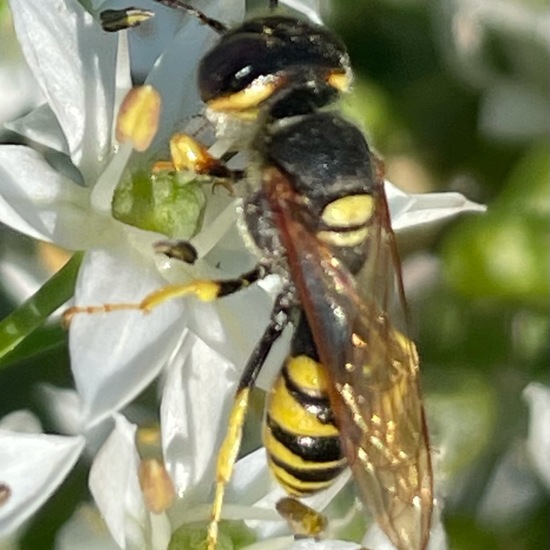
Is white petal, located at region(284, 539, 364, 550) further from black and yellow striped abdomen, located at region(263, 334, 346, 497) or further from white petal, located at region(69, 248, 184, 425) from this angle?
white petal, located at region(69, 248, 184, 425)

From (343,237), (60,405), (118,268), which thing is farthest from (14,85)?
(343,237)

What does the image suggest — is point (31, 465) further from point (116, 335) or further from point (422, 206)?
point (422, 206)

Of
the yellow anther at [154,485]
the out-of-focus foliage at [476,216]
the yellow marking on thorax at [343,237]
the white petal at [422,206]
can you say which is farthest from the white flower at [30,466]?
the out-of-focus foliage at [476,216]

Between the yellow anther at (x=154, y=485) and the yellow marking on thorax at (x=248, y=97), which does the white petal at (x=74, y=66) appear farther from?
the yellow anther at (x=154, y=485)

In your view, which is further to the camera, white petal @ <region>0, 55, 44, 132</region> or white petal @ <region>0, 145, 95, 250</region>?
white petal @ <region>0, 55, 44, 132</region>

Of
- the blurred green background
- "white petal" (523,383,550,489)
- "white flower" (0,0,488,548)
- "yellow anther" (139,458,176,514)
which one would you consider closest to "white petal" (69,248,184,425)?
"white flower" (0,0,488,548)

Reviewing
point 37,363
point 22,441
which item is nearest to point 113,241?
point 22,441
